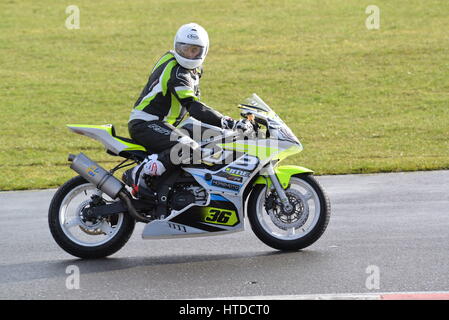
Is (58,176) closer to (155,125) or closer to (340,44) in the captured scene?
(155,125)

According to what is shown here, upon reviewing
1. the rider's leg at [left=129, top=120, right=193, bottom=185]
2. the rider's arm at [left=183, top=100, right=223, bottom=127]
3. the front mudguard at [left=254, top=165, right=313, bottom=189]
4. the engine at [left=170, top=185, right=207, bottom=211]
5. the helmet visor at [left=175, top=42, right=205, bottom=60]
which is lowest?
the engine at [left=170, top=185, right=207, bottom=211]

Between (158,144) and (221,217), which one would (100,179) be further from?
(221,217)

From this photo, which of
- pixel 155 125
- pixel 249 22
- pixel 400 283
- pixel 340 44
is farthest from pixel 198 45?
pixel 249 22

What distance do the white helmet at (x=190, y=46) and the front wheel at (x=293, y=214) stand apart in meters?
1.25

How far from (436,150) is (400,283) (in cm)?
804

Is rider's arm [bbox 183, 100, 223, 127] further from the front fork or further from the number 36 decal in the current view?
the number 36 decal

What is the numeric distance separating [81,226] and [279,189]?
1791 millimetres

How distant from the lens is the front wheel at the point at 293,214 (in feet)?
26.2

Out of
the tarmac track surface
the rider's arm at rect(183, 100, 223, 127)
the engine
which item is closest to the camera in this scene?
the tarmac track surface

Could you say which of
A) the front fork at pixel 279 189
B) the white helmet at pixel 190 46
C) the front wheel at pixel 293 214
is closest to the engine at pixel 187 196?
the front wheel at pixel 293 214

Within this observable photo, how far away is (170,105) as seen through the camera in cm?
818

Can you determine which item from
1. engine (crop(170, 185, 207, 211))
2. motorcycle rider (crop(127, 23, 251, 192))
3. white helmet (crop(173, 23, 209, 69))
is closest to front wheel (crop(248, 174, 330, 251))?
engine (crop(170, 185, 207, 211))

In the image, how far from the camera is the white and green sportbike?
796 centimetres

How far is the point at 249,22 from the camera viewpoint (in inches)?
1192
